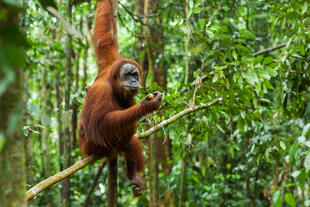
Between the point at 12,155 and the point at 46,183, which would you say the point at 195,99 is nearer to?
the point at 46,183

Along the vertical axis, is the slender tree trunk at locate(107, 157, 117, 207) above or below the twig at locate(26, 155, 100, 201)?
below

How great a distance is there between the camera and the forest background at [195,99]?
43.0 inches

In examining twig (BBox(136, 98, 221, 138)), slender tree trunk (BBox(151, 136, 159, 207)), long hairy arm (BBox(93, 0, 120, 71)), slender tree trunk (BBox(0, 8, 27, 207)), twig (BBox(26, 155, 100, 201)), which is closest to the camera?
slender tree trunk (BBox(0, 8, 27, 207))

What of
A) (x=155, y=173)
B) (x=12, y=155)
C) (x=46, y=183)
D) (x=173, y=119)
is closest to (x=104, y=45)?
(x=173, y=119)

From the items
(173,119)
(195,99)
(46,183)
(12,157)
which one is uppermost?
(12,157)

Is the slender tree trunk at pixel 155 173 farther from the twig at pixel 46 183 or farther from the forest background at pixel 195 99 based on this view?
the twig at pixel 46 183

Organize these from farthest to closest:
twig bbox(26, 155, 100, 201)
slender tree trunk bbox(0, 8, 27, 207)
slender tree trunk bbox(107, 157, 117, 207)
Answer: slender tree trunk bbox(107, 157, 117, 207), twig bbox(26, 155, 100, 201), slender tree trunk bbox(0, 8, 27, 207)

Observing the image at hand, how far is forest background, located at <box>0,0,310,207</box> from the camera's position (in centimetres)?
109

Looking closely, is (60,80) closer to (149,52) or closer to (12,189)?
(149,52)

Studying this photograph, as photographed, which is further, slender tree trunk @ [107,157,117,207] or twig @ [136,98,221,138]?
twig @ [136,98,221,138]

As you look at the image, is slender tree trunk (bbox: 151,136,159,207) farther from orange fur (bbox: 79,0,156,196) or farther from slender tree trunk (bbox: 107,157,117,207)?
slender tree trunk (bbox: 107,157,117,207)

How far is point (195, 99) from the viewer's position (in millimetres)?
3713

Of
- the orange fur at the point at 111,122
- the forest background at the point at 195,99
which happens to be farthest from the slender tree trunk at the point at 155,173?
the orange fur at the point at 111,122

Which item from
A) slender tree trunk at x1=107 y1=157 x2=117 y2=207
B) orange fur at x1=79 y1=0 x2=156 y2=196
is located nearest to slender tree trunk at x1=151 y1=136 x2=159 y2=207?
orange fur at x1=79 y1=0 x2=156 y2=196
